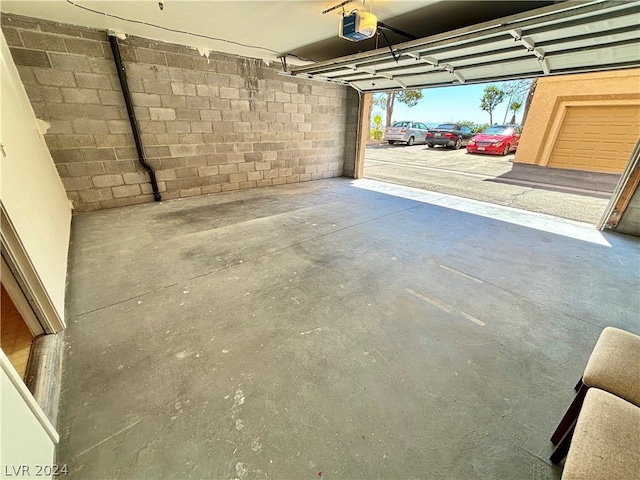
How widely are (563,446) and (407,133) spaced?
15.5m

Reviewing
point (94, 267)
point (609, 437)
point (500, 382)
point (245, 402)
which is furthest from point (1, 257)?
point (500, 382)

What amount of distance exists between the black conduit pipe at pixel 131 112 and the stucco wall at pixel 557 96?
949 centimetres

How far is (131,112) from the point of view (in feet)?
12.4

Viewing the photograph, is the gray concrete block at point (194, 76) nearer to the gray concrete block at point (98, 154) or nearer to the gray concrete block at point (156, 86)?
the gray concrete block at point (156, 86)

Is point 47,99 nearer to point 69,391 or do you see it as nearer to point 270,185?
point 270,185

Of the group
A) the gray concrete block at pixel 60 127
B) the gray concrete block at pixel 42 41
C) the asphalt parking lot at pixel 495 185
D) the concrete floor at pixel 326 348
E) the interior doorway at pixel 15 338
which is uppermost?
the gray concrete block at pixel 42 41

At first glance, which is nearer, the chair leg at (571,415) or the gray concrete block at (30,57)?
the chair leg at (571,415)

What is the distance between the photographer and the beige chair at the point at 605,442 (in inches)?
27.4

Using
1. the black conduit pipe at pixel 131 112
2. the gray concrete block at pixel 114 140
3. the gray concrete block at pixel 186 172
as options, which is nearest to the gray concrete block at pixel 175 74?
the black conduit pipe at pixel 131 112

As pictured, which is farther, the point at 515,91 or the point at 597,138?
the point at 515,91

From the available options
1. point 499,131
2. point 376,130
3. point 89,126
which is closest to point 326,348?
point 89,126

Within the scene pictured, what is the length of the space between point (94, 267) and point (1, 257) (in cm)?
123

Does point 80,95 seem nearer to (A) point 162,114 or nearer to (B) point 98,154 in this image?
(B) point 98,154

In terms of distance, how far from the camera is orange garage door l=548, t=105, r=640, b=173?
25.3 feet
